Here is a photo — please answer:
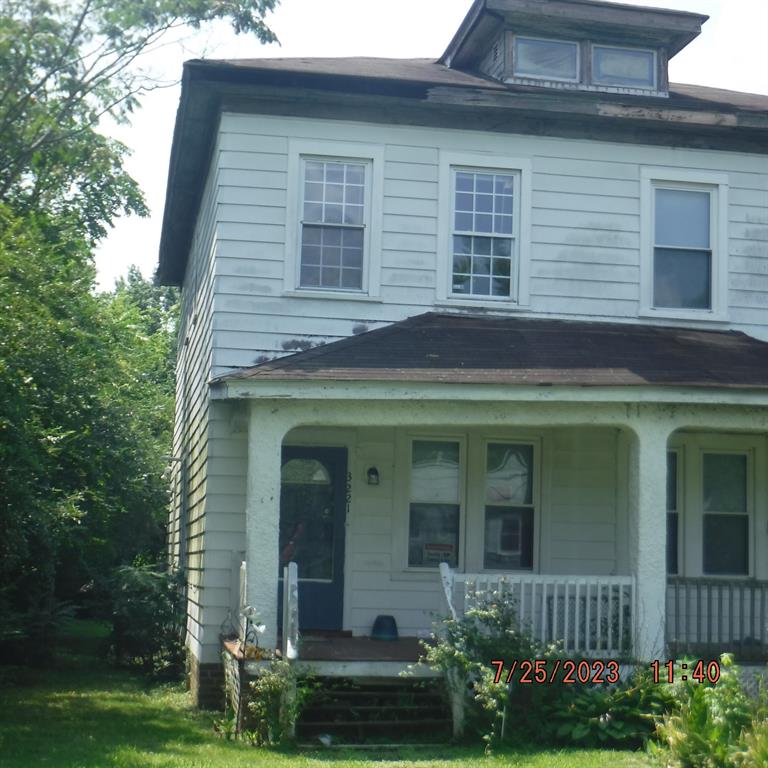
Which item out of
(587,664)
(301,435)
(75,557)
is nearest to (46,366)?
(301,435)

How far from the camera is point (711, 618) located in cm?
1149

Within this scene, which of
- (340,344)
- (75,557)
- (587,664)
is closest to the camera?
Answer: (587,664)

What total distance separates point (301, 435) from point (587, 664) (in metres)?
4.11

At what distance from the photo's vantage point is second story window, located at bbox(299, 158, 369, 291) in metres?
12.4

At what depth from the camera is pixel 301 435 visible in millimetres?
12523

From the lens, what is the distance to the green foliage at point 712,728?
763 centimetres

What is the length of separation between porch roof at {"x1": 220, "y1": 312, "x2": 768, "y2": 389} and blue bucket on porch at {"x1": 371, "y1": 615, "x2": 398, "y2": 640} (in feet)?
9.76

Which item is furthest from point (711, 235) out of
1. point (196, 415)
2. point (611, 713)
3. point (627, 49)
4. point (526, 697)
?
point (196, 415)

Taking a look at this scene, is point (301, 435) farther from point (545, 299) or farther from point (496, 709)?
point (496, 709)

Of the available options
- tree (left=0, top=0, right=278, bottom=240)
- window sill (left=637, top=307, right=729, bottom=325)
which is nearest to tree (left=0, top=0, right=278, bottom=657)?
tree (left=0, top=0, right=278, bottom=240)

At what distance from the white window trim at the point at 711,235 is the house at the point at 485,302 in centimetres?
3

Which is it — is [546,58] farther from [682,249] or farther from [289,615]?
[289,615]

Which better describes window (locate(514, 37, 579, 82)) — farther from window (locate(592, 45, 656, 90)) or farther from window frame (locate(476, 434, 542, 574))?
window frame (locate(476, 434, 542, 574))

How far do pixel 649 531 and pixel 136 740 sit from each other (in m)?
5.11
